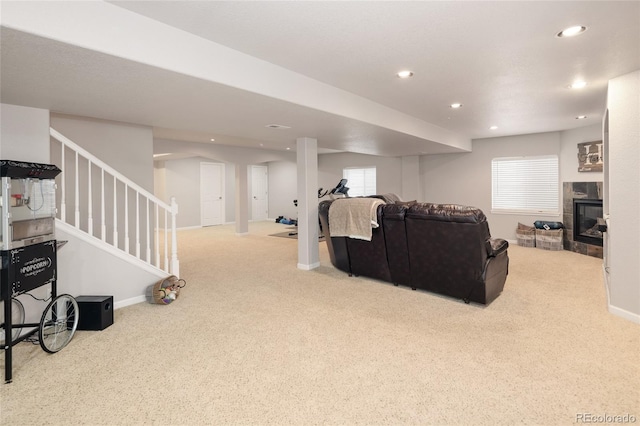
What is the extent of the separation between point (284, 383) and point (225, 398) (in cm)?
38

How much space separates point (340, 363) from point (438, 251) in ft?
5.96

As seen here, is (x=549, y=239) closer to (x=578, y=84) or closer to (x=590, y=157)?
(x=590, y=157)

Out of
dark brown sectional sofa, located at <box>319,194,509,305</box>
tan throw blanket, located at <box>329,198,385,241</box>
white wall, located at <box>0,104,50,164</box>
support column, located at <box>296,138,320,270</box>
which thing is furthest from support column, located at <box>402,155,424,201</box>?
white wall, located at <box>0,104,50,164</box>

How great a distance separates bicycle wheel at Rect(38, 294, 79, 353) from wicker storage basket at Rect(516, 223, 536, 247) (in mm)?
7459

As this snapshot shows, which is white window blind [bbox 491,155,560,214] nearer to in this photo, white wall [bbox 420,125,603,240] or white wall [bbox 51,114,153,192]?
white wall [bbox 420,125,603,240]

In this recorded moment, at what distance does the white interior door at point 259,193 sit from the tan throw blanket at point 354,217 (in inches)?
308

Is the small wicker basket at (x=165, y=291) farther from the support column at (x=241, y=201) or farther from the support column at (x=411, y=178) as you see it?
the support column at (x=411, y=178)

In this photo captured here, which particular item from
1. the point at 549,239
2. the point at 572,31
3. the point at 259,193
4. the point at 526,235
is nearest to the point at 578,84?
the point at 572,31

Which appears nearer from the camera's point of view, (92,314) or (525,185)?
(92,314)

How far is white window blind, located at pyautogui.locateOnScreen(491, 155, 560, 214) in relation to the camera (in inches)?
268

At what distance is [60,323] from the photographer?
2908 millimetres

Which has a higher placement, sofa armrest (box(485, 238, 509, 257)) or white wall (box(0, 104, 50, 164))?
white wall (box(0, 104, 50, 164))

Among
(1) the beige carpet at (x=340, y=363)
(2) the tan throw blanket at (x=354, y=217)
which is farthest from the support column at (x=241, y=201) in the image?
(1) the beige carpet at (x=340, y=363)

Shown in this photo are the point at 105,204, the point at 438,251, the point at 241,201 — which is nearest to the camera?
the point at 438,251
